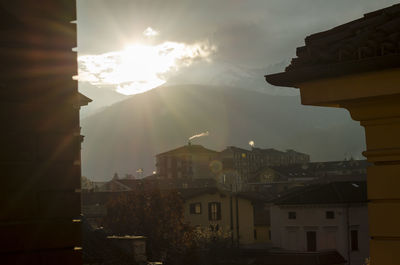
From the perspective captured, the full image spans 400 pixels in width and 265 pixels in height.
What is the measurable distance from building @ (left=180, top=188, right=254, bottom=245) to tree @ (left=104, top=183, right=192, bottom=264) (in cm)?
1137

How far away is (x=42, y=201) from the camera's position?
13.4 feet

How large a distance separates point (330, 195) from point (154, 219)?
17986mm

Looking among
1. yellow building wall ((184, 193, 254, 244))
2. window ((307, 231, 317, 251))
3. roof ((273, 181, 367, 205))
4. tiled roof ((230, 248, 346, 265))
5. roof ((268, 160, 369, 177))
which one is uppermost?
roof ((268, 160, 369, 177))

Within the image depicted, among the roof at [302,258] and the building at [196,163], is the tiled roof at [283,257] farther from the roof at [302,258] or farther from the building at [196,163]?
the building at [196,163]

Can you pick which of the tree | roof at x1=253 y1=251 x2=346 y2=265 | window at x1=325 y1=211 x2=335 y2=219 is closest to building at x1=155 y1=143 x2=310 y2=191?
the tree

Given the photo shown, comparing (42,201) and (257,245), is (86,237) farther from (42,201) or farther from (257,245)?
(257,245)

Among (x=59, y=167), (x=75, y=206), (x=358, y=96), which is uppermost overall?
(x=358, y=96)

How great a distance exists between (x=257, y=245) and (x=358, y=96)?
7381 cm

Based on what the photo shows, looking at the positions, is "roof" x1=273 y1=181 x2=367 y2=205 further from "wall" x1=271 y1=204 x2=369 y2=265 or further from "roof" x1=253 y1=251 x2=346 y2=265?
"roof" x1=253 y1=251 x2=346 y2=265

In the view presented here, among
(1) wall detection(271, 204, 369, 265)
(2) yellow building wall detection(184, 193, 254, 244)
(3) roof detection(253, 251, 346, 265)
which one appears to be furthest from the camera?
(2) yellow building wall detection(184, 193, 254, 244)

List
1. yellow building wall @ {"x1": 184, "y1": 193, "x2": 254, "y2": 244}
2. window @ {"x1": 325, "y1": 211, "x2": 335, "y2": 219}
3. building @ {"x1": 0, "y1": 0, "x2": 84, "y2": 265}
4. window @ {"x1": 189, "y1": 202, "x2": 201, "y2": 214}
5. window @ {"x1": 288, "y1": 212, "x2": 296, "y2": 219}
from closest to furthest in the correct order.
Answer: building @ {"x1": 0, "y1": 0, "x2": 84, "y2": 265}
window @ {"x1": 325, "y1": 211, "x2": 335, "y2": 219}
window @ {"x1": 288, "y1": 212, "x2": 296, "y2": 219}
yellow building wall @ {"x1": 184, "y1": 193, "x2": 254, "y2": 244}
window @ {"x1": 189, "y1": 202, "x2": 201, "y2": 214}

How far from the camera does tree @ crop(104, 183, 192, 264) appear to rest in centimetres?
5984

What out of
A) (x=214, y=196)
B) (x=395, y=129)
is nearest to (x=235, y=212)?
(x=214, y=196)

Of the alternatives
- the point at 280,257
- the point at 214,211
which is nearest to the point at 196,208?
the point at 214,211
